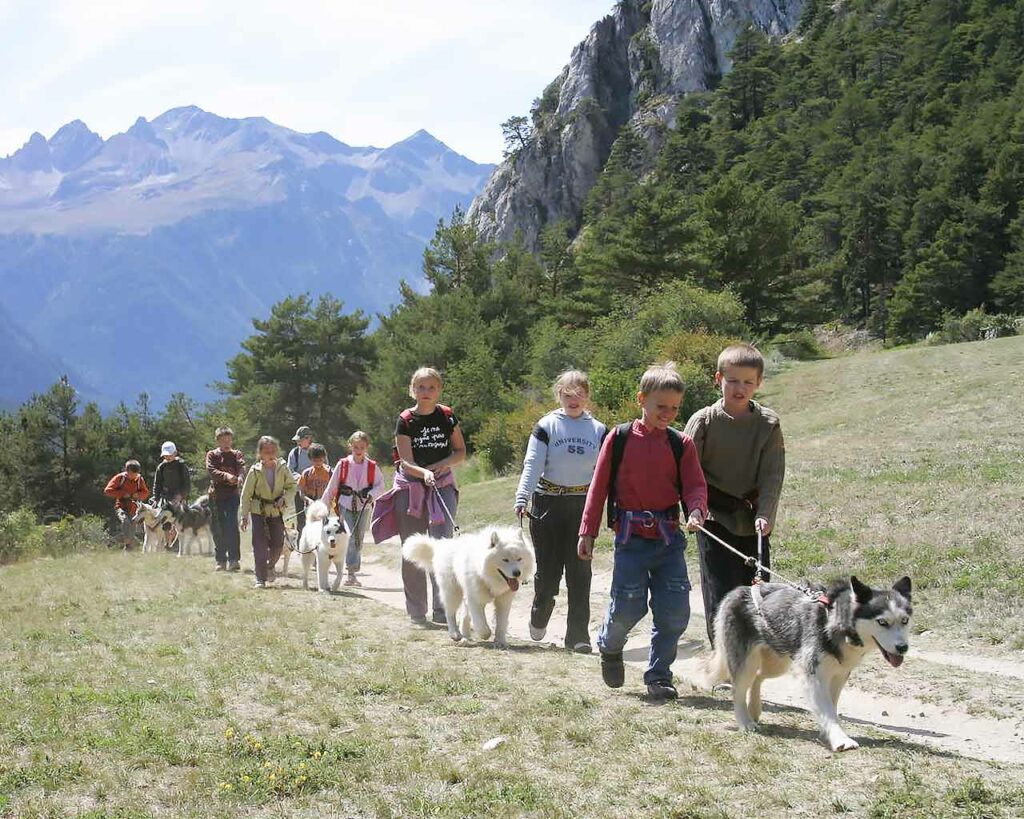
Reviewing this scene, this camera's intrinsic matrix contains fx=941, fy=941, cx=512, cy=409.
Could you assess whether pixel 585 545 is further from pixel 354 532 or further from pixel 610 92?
pixel 610 92

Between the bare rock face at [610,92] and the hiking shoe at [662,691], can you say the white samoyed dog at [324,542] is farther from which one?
the bare rock face at [610,92]

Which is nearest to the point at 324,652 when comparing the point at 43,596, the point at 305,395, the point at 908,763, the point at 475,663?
the point at 475,663

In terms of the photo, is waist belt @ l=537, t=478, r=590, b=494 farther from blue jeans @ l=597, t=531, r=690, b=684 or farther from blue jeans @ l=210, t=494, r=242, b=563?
blue jeans @ l=210, t=494, r=242, b=563

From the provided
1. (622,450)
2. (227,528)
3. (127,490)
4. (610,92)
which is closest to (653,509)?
(622,450)

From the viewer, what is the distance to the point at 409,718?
5.44 m

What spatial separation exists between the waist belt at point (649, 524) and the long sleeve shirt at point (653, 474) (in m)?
0.03

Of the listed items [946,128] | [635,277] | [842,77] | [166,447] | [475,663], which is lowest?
[475,663]

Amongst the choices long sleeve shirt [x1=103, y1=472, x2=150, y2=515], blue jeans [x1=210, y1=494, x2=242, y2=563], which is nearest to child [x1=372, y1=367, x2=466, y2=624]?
blue jeans [x1=210, y1=494, x2=242, y2=563]

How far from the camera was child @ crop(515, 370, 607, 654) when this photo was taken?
738 cm

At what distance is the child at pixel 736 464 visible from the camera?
19.6ft

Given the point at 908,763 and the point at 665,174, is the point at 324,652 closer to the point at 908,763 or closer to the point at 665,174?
the point at 908,763

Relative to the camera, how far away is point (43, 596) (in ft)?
38.2

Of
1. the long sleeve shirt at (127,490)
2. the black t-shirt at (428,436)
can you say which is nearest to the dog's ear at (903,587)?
the black t-shirt at (428,436)

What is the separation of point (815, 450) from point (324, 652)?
13.6 m
